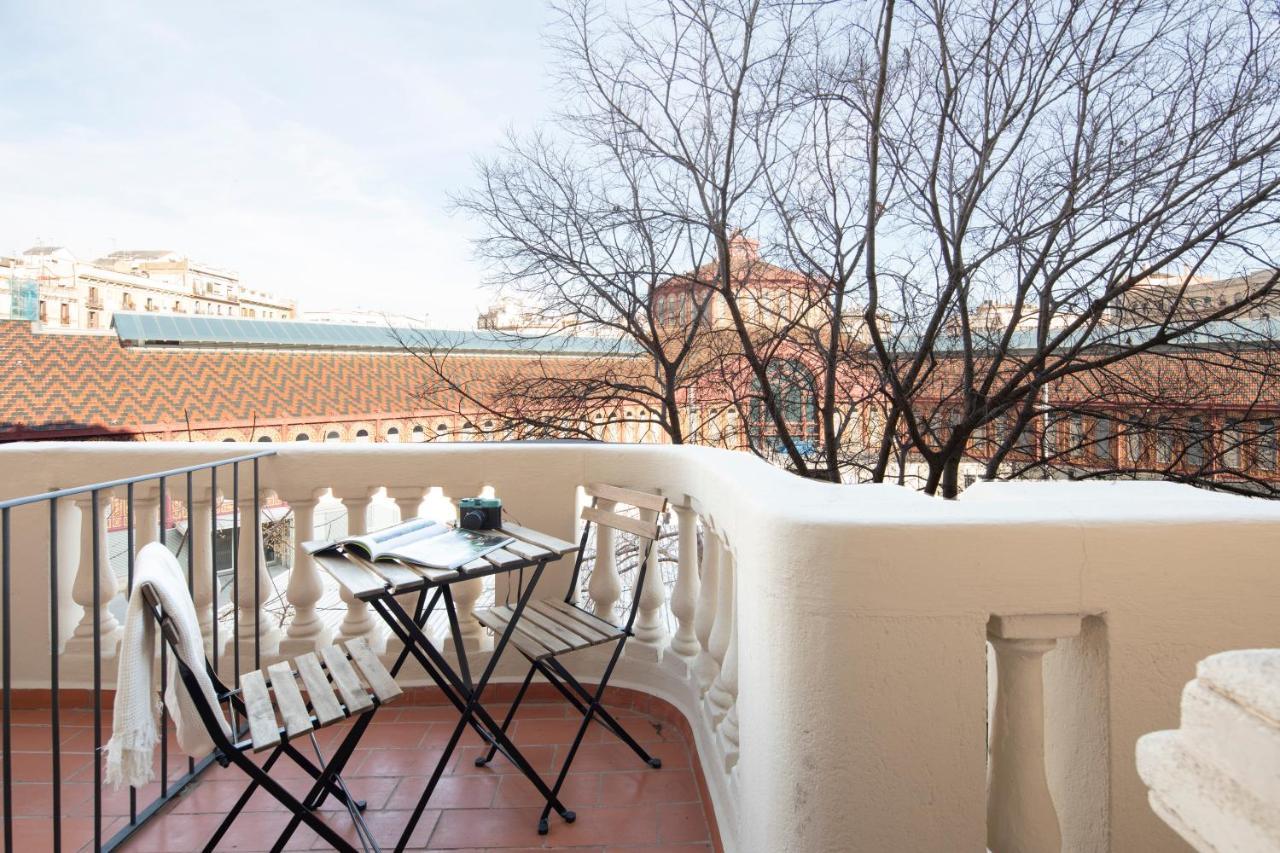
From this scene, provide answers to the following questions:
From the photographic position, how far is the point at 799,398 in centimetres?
1047

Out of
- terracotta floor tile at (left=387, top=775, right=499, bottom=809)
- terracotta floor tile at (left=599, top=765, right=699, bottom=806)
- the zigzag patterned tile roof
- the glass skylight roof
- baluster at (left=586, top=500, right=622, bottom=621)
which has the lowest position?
terracotta floor tile at (left=387, top=775, right=499, bottom=809)

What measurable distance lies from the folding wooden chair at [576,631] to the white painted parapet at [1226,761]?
1.80m

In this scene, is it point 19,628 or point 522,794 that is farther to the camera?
point 19,628

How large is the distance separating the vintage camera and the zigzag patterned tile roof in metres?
19.8

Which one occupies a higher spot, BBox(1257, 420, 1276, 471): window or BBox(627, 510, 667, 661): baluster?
BBox(1257, 420, 1276, 471): window

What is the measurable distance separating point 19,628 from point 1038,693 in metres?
3.82

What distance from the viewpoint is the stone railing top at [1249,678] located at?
2.14 ft

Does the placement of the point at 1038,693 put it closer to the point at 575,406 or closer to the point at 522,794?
the point at 522,794

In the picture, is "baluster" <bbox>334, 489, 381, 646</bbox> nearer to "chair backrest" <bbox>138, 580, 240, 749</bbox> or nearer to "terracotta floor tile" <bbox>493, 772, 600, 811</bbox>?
"terracotta floor tile" <bbox>493, 772, 600, 811</bbox>

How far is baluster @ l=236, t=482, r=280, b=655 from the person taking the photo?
2.96 metres

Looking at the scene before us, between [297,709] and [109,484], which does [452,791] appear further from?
[109,484]

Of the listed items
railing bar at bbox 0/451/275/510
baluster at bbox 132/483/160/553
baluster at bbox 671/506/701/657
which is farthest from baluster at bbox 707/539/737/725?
baluster at bbox 132/483/160/553

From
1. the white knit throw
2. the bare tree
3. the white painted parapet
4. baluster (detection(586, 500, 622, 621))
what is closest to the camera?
the white painted parapet

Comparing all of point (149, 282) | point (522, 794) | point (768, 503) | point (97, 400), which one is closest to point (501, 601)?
point (522, 794)
